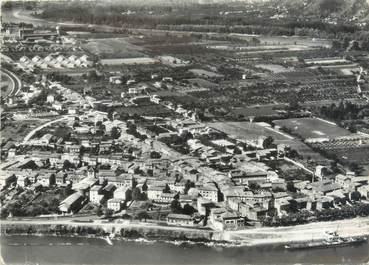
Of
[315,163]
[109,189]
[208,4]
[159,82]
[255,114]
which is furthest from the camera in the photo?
[208,4]

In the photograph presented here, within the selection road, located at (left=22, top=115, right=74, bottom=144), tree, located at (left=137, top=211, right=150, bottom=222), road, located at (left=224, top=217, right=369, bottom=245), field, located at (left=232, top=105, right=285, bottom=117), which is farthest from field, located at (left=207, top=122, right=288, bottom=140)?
tree, located at (left=137, top=211, right=150, bottom=222)

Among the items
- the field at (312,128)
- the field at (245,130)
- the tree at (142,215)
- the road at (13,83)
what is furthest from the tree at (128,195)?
the road at (13,83)

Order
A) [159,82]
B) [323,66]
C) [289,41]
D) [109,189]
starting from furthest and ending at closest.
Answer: [289,41]
[323,66]
[159,82]
[109,189]

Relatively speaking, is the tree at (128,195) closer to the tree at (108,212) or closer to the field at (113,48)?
the tree at (108,212)

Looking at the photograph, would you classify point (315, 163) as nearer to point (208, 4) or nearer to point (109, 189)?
point (109, 189)

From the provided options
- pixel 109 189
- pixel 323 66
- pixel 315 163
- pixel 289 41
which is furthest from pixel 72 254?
pixel 289 41

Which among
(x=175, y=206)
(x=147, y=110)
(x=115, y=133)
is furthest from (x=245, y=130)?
(x=175, y=206)
